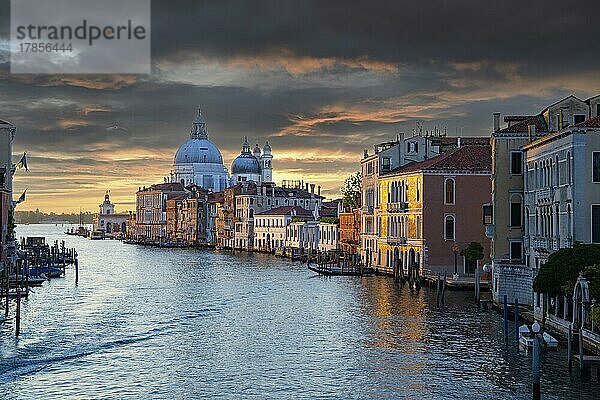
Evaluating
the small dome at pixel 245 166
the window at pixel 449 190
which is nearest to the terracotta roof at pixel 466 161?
the window at pixel 449 190

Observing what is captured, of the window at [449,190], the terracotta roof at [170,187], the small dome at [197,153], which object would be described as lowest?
the window at [449,190]

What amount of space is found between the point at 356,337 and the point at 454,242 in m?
17.2

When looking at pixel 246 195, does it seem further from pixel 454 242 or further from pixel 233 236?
pixel 454 242

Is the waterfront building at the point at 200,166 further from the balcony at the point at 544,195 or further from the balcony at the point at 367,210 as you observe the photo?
the balcony at the point at 544,195

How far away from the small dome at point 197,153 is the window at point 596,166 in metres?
112

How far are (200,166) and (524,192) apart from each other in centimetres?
10551

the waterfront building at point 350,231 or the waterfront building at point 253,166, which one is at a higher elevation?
the waterfront building at point 253,166

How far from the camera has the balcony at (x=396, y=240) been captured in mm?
44162

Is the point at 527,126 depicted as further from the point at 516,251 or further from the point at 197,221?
the point at 197,221

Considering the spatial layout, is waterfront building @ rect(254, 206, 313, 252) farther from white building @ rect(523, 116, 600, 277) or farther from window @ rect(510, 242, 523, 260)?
white building @ rect(523, 116, 600, 277)

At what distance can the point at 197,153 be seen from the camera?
13425 cm

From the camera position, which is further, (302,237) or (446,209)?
(302,237)

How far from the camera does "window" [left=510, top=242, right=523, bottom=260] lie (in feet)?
102

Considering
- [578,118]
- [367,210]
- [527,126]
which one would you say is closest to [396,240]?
[367,210]
